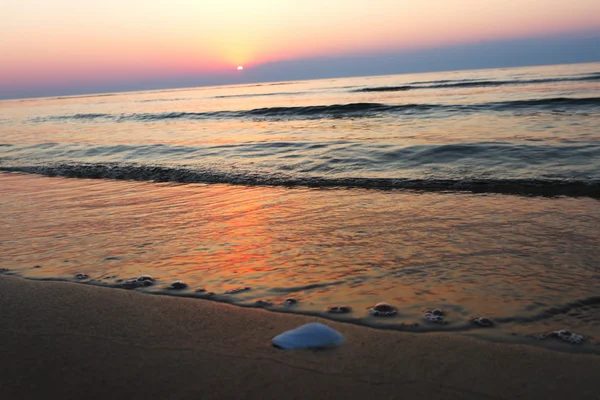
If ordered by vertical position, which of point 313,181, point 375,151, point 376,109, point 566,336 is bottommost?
point 566,336

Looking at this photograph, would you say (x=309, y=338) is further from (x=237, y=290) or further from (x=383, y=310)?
(x=237, y=290)

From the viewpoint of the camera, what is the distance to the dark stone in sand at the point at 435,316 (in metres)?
2.82

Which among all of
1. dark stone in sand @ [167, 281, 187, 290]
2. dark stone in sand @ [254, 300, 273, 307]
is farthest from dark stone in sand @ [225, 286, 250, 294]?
dark stone in sand @ [167, 281, 187, 290]

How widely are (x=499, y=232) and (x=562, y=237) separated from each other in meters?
0.55

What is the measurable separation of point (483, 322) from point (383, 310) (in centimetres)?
61

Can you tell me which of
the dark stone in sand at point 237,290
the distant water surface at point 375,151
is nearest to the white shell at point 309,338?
the dark stone in sand at point 237,290

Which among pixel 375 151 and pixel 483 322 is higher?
pixel 375 151

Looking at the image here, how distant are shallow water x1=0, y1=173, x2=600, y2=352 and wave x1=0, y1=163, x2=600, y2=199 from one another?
1.67 ft

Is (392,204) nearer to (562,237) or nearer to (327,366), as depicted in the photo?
(562,237)

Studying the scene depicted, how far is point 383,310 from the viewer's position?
297 centimetres

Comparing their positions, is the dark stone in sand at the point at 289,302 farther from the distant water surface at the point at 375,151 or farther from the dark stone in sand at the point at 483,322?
the distant water surface at the point at 375,151

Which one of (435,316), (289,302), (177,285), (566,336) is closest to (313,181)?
(177,285)

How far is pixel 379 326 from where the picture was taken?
2779 millimetres

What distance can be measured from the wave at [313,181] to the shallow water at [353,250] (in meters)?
0.51
